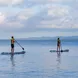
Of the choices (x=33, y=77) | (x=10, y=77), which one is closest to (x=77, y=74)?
(x=33, y=77)

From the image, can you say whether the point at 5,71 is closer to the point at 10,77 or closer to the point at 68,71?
the point at 10,77

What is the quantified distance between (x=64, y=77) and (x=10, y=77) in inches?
142

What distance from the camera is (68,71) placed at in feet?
84.6

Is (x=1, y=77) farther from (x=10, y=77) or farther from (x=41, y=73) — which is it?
(x=41, y=73)

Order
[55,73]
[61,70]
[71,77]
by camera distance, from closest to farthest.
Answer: [71,77], [55,73], [61,70]

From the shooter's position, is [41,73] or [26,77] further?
[41,73]

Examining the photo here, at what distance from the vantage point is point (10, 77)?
23.0 meters

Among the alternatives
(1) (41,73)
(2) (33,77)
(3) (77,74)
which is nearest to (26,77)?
(2) (33,77)

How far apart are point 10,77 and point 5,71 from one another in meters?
3.10

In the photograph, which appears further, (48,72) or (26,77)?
(48,72)

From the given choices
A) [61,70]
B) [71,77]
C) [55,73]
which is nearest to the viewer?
[71,77]

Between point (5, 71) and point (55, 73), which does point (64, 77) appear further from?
point (5, 71)

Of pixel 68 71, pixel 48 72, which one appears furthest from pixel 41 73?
pixel 68 71

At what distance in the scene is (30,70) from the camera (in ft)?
86.7
